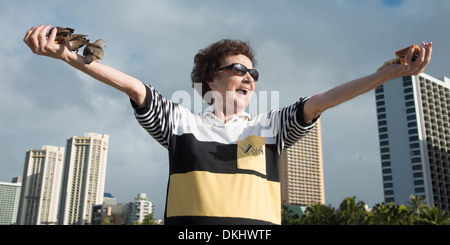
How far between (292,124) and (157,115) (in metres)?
1.11

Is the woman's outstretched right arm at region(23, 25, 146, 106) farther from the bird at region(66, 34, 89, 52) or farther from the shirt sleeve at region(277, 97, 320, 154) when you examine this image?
the shirt sleeve at region(277, 97, 320, 154)

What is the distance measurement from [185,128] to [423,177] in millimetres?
113545

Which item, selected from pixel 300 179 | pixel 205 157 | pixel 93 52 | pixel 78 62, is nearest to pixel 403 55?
pixel 205 157

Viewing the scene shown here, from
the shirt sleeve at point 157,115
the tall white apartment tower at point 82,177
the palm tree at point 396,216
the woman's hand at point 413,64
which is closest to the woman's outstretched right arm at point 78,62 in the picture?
the shirt sleeve at point 157,115

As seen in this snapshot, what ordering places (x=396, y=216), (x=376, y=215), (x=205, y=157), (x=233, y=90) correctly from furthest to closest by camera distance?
(x=376, y=215) < (x=396, y=216) < (x=233, y=90) < (x=205, y=157)

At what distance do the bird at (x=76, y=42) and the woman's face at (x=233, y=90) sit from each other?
1.24 m

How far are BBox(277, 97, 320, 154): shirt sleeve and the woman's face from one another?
37 cm

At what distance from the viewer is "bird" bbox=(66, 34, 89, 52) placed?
9.27 feet

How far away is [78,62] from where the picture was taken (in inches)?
111

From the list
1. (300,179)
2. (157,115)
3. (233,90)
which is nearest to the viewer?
(157,115)

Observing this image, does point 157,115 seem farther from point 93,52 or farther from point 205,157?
point 93,52
